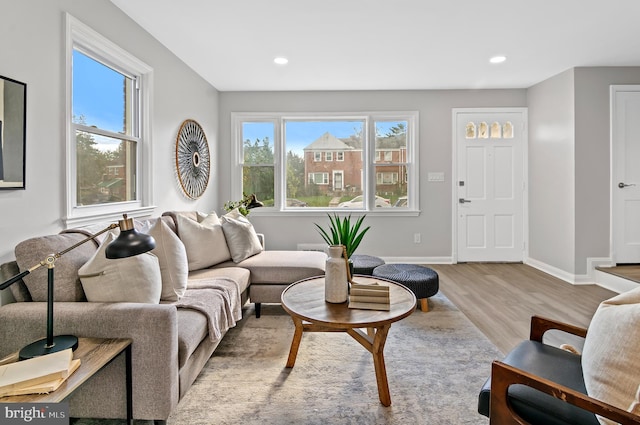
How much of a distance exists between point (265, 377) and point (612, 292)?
3.64m

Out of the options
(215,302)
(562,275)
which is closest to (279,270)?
(215,302)

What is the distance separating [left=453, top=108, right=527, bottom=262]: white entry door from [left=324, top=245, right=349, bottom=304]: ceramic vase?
3295 millimetres

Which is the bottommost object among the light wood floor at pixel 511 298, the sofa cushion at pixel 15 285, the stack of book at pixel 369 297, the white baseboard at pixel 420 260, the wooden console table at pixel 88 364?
the light wood floor at pixel 511 298

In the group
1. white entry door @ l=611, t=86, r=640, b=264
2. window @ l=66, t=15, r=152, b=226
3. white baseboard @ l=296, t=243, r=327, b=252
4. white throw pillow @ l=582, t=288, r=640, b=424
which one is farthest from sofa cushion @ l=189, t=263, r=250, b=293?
white entry door @ l=611, t=86, r=640, b=264

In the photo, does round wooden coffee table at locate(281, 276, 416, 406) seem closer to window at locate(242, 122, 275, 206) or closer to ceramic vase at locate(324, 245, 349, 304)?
ceramic vase at locate(324, 245, 349, 304)

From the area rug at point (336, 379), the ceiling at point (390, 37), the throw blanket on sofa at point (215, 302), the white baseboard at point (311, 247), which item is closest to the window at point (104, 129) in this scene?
the ceiling at point (390, 37)

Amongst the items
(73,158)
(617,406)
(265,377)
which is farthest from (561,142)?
(73,158)

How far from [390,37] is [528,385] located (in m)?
2.89

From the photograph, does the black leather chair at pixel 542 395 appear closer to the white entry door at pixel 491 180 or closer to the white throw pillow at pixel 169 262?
the white throw pillow at pixel 169 262

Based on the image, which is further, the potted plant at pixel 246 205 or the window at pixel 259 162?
the window at pixel 259 162

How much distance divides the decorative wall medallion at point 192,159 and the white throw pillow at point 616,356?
3.48m

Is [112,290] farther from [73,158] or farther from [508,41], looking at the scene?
[508,41]

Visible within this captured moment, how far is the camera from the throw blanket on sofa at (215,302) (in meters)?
1.90

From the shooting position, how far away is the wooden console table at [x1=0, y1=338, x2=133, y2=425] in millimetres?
1047
